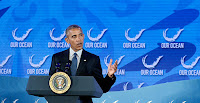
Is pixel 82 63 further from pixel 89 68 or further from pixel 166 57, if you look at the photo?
pixel 166 57

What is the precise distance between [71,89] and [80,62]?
1.02ft

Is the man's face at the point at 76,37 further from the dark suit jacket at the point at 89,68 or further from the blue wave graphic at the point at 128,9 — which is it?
the blue wave graphic at the point at 128,9

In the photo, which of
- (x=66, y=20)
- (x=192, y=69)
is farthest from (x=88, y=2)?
(x=192, y=69)

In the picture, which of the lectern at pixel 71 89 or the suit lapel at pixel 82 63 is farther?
the suit lapel at pixel 82 63

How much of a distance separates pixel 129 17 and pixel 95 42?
631mm

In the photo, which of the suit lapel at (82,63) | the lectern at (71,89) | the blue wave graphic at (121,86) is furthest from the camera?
the blue wave graphic at (121,86)

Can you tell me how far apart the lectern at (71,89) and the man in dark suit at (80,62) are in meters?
0.21

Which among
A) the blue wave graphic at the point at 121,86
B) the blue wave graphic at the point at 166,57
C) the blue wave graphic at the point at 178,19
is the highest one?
the blue wave graphic at the point at 178,19

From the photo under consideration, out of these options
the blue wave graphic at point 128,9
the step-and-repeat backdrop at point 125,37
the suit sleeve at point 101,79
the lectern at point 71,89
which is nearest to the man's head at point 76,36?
the suit sleeve at point 101,79

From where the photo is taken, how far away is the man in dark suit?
2.45 meters

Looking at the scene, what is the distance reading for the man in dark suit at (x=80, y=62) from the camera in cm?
245

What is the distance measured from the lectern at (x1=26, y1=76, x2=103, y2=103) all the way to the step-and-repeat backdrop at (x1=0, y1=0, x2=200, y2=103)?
12.1 ft

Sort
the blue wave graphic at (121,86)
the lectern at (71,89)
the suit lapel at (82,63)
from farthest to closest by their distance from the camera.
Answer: the blue wave graphic at (121,86) < the suit lapel at (82,63) < the lectern at (71,89)

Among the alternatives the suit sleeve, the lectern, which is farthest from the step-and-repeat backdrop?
the lectern
